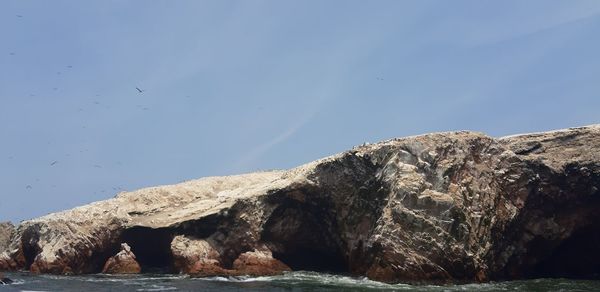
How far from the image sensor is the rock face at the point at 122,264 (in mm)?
35562

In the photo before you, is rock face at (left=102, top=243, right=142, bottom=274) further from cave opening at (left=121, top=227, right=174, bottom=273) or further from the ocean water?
the ocean water

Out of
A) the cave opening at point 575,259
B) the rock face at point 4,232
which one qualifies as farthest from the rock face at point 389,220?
the rock face at point 4,232

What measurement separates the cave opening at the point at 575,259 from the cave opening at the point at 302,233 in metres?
11.8

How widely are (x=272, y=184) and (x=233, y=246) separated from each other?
465 centimetres

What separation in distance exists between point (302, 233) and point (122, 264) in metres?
11.3

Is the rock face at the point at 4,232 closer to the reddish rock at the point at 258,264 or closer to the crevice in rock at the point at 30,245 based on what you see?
the crevice in rock at the point at 30,245

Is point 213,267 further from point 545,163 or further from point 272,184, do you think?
point 545,163

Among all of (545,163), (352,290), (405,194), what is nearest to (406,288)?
(352,290)

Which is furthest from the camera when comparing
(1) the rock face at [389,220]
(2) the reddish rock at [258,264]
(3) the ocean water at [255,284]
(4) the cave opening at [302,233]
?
(4) the cave opening at [302,233]

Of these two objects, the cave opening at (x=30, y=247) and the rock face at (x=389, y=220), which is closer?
the rock face at (x=389, y=220)

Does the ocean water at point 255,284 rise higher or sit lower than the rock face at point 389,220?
lower

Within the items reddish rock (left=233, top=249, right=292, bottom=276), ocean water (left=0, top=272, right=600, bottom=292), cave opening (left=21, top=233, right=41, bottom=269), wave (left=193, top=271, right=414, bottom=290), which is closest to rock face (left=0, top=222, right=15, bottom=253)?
cave opening (left=21, top=233, right=41, bottom=269)

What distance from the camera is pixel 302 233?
36000 millimetres

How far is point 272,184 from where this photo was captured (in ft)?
121
